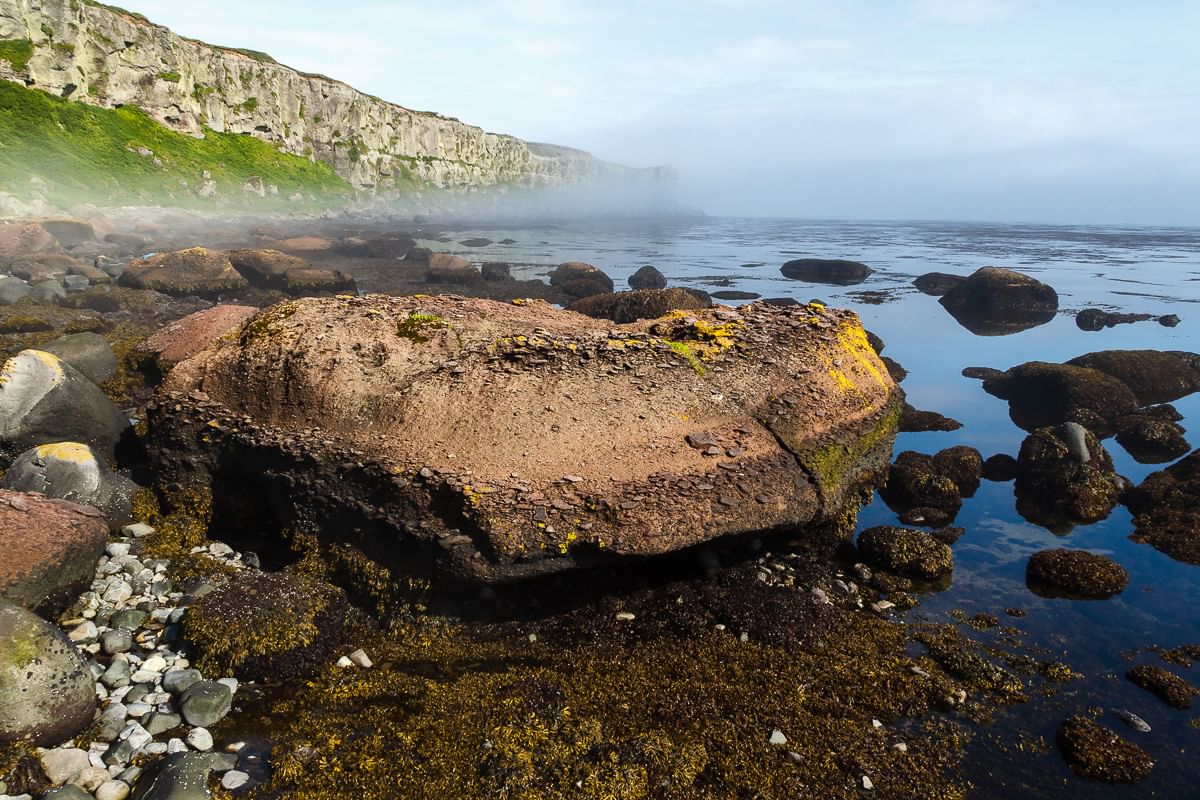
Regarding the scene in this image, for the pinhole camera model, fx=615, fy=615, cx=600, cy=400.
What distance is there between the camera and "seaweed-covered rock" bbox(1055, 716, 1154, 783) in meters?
5.41

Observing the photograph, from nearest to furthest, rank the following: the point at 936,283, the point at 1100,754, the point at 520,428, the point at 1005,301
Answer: the point at 1100,754, the point at 520,428, the point at 1005,301, the point at 936,283

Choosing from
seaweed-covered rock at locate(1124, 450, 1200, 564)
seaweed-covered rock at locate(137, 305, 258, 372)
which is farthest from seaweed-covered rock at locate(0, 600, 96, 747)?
seaweed-covered rock at locate(1124, 450, 1200, 564)

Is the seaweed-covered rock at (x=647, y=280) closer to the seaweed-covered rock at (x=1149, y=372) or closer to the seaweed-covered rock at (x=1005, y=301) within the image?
the seaweed-covered rock at (x=1005, y=301)

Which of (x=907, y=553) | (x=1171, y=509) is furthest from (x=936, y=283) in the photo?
(x=907, y=553)

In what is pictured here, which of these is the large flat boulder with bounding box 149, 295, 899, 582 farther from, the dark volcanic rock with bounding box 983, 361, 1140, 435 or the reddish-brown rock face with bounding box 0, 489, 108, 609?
the dark volcanic rock with bounding box 983, 361, 1140, 435

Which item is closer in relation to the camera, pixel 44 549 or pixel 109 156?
pixel 44 549

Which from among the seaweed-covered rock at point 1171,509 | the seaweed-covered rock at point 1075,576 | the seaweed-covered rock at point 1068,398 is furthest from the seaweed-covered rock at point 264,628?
the seaweed-covered rock at point 1068,398

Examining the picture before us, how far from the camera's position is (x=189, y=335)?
12.9m

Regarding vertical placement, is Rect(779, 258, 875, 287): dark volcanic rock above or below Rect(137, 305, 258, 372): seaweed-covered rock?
above

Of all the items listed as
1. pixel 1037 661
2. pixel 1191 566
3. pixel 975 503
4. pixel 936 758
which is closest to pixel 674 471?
pixel 936 758

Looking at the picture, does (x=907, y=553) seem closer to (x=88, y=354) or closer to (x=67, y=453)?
(x=67, y=453)

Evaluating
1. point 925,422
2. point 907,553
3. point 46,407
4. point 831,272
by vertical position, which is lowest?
point 907,553

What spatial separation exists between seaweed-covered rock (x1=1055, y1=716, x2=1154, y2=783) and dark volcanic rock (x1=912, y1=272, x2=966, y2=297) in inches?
1336

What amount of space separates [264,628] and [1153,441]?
56.0 feet
